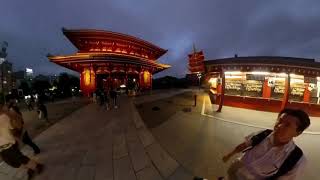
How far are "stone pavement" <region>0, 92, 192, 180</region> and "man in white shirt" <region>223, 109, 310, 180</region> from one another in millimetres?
2909

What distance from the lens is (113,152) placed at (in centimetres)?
693

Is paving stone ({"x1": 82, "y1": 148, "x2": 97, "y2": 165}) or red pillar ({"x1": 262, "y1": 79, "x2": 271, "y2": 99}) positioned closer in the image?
paving stone ({"x1": 82, "y1": 148, "x2": 97, "y2": 165})

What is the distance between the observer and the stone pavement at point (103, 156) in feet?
18.1

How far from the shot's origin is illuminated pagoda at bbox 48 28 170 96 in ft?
88.1

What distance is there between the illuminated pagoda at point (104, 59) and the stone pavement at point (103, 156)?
1541 cm

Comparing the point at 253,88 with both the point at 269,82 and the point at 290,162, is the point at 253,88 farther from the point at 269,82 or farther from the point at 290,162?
the point at 290,162

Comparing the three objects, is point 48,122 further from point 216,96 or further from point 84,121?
point 216,96

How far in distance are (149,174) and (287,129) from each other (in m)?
3.99

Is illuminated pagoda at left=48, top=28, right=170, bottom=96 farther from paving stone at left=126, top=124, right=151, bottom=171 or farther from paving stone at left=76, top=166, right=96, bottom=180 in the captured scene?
paving stone at left=76, top=166, right=96, bottom=180

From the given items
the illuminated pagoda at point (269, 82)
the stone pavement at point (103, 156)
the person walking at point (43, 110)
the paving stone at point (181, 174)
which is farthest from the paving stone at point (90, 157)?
the illuminated pagoda at point (269, 82)

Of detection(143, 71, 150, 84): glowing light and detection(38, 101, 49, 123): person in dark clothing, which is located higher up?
detection(143, 71, 150, 84): glowing light

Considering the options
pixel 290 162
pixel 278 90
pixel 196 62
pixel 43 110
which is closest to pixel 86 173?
pixel 290 162

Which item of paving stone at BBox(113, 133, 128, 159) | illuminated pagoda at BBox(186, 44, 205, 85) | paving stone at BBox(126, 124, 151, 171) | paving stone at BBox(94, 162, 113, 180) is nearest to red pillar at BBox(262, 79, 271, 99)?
illuminated pagoda at BBox(186, 44, 205, 85)

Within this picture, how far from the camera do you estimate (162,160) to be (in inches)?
237
